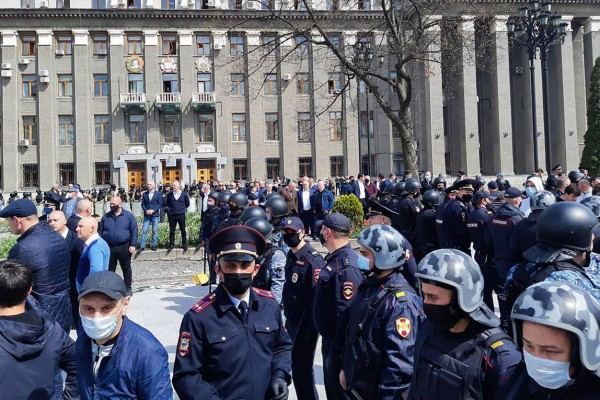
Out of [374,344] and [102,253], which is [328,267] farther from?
[102,253]

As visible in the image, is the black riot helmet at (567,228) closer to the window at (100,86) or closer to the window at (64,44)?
the window at (100,86)

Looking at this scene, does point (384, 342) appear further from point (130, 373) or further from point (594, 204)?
point (594, 204)

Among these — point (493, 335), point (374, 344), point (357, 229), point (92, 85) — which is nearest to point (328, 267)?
point (374, 344)

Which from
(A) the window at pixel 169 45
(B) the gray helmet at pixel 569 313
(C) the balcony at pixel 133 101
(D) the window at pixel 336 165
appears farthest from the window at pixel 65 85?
(B) the gray helmet at pixel 569 313

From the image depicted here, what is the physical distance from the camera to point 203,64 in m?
44.1

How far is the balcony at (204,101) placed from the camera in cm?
4319

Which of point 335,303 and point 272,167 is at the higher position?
point 272,167

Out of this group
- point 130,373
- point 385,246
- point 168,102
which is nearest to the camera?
point 130,373

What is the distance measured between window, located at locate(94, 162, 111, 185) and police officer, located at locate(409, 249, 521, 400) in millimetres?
43476

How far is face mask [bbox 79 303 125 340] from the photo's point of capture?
9.78ft

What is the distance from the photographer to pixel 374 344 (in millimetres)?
3389

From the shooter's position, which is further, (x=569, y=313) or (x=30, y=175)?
(x=30, y=175)

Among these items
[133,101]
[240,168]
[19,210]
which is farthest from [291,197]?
[133,101]

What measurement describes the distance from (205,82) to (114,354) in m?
43.4
